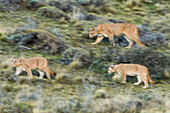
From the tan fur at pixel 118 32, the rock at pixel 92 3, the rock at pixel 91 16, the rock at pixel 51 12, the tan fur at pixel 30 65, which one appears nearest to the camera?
the tan fur at pixel 30 65

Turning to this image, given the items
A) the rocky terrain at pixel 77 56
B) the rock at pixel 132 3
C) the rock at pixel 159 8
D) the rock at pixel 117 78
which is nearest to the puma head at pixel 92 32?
the rocky terrain at pixel 77 56

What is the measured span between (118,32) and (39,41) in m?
3.60

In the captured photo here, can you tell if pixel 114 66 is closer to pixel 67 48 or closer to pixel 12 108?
pixel 67 48

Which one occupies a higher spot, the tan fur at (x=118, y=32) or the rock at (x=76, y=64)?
the tan fur at (x=118, y=32)

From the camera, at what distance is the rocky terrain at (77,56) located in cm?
822

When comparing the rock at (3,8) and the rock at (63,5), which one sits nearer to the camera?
the rock at (3,8)

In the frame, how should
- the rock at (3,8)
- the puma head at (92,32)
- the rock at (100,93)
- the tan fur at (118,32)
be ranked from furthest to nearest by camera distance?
1. the rock at (3,8)
2. the puma head at (92,32)
3. the tan fur at (118,32)
4. the rock at (100,93)

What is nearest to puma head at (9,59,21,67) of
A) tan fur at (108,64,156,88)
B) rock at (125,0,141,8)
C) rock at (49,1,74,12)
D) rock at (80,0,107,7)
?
tan fur at (108,64,156,88)

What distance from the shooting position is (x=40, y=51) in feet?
35.9

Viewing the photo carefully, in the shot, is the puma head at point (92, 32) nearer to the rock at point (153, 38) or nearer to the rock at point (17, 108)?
the rock at point (153, 38)

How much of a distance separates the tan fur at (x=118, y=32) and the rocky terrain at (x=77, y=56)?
0.33 m

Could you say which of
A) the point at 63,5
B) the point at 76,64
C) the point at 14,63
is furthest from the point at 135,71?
the point at 63,5

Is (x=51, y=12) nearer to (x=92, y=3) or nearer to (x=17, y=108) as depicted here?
(x=92, y=3)

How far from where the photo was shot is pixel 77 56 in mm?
10641
